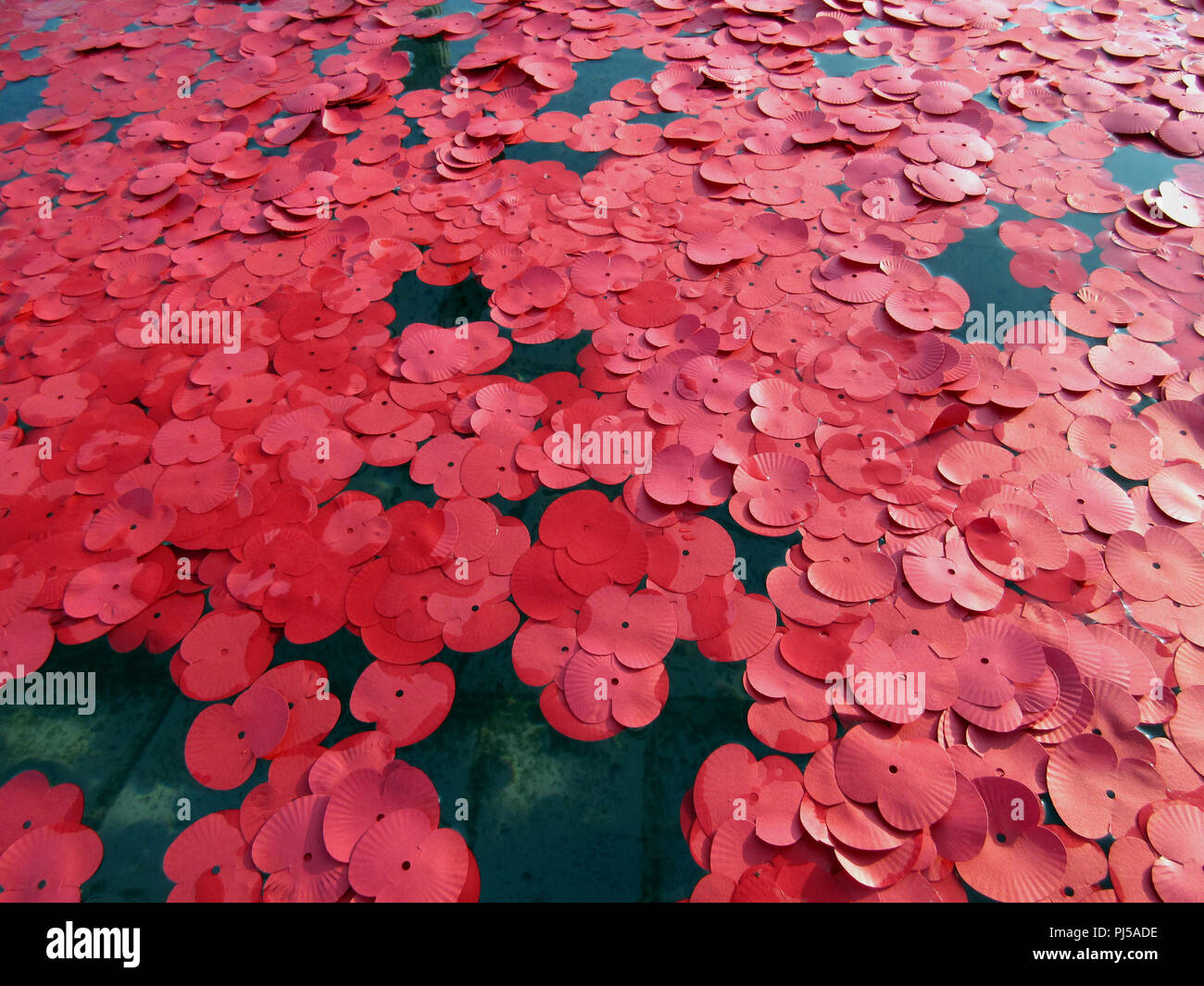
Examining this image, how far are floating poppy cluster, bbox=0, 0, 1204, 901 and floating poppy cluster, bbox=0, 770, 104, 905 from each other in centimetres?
4

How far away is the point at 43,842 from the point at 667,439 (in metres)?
1.85

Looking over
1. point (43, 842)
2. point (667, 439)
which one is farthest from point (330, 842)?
point (667, 439)

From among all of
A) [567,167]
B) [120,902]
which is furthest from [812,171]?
[120,902]

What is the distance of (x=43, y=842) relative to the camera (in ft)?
5.02

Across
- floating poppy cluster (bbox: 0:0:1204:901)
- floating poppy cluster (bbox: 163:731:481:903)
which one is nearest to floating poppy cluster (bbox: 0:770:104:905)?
floating poppy cluster (bbox: 0:0:1204:901)

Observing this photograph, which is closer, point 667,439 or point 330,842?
point 330,842

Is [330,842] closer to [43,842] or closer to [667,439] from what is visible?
[43,842]

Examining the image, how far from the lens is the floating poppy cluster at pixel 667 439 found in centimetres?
153

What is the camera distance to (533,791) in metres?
1.58

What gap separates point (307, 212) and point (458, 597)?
6.68 feet

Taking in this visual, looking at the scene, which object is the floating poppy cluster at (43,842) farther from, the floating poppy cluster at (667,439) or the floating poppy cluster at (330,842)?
the floating poppy cluster at (330,842)

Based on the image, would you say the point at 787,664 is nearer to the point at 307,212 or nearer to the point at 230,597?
the point at 230,597

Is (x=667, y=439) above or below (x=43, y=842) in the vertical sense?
above

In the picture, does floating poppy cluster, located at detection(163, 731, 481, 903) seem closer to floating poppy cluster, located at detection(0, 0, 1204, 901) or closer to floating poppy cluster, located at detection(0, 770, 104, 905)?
floating poppy cluster, located at detection(0, 0, 1204, 901)
